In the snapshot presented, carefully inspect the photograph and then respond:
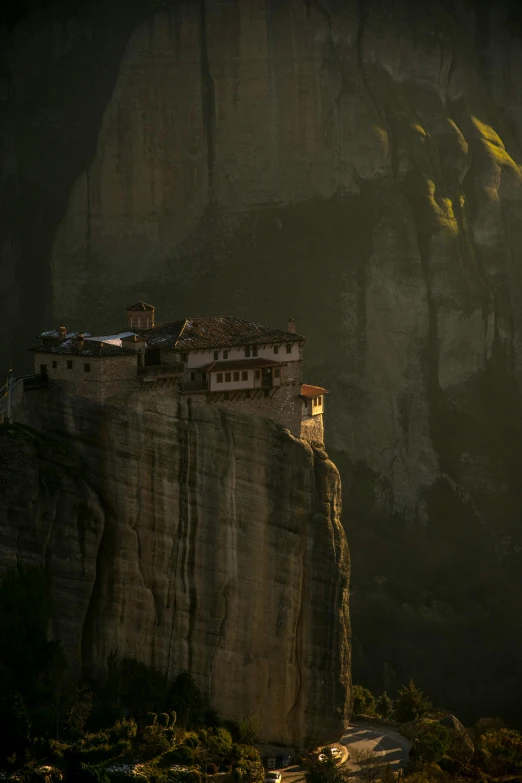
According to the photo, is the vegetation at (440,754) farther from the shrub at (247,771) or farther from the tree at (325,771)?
the shrub at (247,771)

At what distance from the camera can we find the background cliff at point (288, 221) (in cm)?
10781

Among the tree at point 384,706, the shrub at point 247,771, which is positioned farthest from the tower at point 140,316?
the tree at point 384,706

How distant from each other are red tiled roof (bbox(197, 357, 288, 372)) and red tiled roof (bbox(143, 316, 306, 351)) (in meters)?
0.65

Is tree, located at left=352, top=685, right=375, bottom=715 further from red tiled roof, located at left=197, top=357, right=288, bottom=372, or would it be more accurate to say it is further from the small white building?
red tiled roof, located at left=197, top=357, right=288, bottom=372

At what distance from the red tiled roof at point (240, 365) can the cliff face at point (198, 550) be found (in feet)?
5.58

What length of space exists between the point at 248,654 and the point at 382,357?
37.5 meters

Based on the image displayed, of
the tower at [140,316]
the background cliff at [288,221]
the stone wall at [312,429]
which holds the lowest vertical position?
the stone wall at [312,429]

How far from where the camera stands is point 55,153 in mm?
109438

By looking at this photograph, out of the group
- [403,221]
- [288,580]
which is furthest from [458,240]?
[288,580]

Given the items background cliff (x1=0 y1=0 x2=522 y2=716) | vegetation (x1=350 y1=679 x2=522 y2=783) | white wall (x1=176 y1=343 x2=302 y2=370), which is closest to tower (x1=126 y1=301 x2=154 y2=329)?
white wall (x1=176 y1=343 x2=302 y2=370)

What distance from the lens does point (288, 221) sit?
109 m

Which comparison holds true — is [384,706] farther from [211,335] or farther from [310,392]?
[211,335]

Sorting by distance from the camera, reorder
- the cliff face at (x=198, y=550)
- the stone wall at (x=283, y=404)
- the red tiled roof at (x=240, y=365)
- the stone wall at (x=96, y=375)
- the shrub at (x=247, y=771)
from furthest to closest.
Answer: the stone wall at (x=283, y=404)
the red tiled roof at (x=240, y=365)
the stone wall at (x=96, y=375)
the shrub at (x=247, y=771)
the cliff face at (x=198, y=550)

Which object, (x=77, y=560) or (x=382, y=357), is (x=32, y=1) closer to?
(x=382, y=357)
